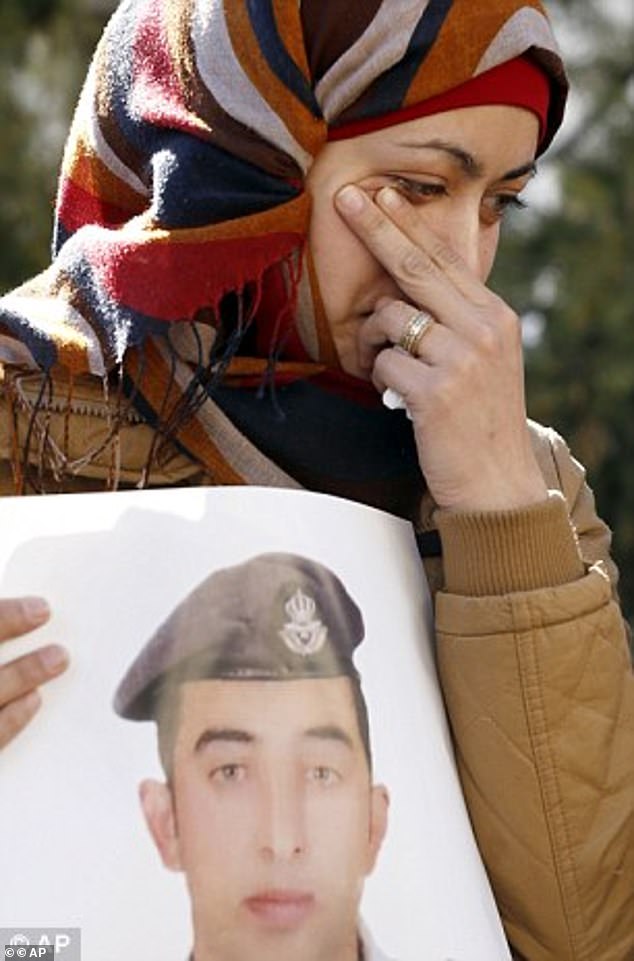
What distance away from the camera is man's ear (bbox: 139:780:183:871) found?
7.39 feet

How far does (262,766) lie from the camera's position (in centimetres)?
229

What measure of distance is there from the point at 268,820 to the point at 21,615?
12.4 inches

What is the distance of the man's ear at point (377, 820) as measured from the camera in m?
2.31

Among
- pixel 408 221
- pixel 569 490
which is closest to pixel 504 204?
pixel 408 221

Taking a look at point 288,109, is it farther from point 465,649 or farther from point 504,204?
point 465,649

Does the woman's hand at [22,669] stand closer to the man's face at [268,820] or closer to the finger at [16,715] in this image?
the finger at [16,715]

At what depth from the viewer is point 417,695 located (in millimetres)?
2432

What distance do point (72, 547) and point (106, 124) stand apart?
2.04 feet

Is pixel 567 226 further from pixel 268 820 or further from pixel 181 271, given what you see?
pixel 268 820

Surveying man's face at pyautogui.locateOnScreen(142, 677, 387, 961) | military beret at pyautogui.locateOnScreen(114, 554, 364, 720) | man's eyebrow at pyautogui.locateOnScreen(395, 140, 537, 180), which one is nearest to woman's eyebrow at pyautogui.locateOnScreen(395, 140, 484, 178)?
man's eyebrow at pyautogui.locateOnScreen(395, 140, 537, 180)

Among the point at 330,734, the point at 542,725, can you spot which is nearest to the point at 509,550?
the point at 542,725

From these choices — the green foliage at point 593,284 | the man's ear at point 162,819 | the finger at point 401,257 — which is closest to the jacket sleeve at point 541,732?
the finger at point 401,257

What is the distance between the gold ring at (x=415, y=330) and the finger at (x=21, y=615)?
538 mm

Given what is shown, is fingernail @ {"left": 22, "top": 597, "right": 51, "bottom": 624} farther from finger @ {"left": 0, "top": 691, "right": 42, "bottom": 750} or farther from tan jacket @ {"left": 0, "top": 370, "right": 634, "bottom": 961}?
tan jacket @ {"left": 0, "top": 370, "right": 634, "bottom": 961}
